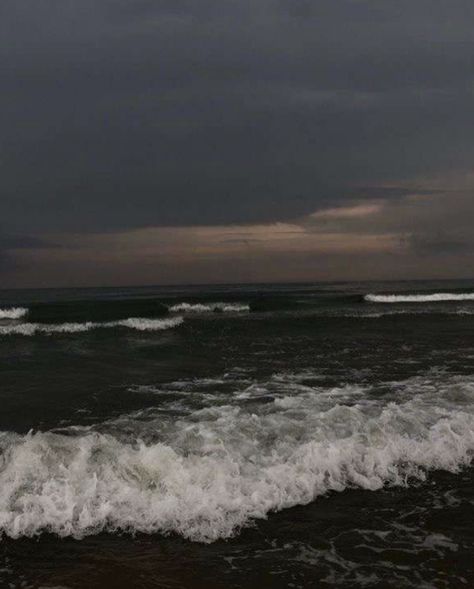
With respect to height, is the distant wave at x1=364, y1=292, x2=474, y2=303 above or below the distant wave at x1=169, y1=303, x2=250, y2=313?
below

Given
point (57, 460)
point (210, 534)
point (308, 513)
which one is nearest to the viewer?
point (210, 534)

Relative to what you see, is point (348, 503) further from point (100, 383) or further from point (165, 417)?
point (100, 383)

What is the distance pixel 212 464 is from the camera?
19.7 ft

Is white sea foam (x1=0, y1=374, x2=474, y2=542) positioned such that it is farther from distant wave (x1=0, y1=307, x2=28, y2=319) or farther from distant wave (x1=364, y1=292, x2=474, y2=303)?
distant wave (x1=364, y1=292, x2=474, y2=303)

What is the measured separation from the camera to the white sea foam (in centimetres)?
511

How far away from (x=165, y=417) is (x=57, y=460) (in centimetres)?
277

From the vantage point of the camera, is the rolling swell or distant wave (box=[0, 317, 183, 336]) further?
the rolling swell

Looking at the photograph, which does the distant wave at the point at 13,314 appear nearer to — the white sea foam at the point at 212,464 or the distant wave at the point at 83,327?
the distant wave at the point at 83,327

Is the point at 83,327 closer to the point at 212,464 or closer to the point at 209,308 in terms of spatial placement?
the point at 209,308

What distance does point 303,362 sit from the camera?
14586 millimetres

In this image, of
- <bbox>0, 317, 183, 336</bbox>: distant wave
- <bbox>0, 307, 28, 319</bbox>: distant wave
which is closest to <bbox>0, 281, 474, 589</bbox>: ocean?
<bbox>0, 317, 183, 336</bbox>: distant wave

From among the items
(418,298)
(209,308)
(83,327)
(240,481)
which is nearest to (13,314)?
(83,327)

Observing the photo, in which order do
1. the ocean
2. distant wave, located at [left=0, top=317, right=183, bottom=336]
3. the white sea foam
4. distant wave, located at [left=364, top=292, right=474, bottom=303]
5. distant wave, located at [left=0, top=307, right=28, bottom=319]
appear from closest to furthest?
1. the ocean
2. the white sea foam
3. distant wave, located at [left=0, top=317, right=183, bottom=336]
4. distant wave, located at [left=0, top=307, right=28, bottom=319]
5. distant wave, located at [left=364, top=292, right=474, bottom=303]

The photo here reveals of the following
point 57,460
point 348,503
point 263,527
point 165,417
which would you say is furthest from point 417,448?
point 57,460
